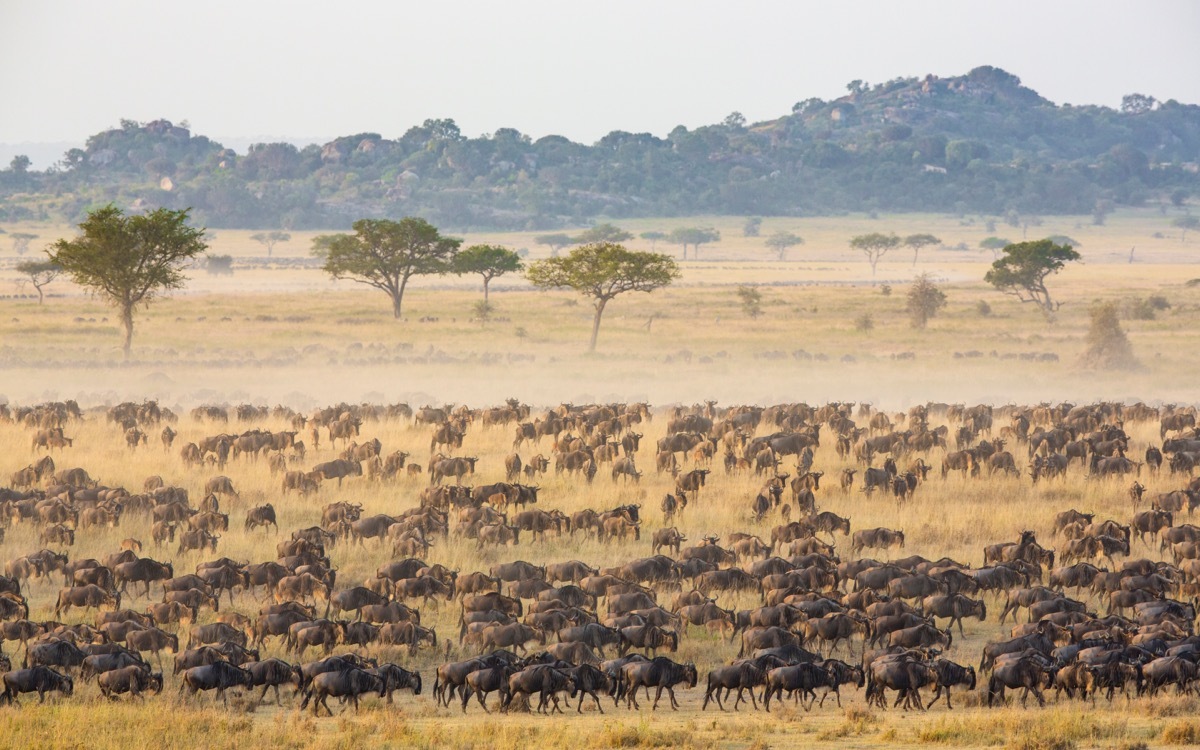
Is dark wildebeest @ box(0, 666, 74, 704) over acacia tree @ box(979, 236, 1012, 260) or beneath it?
beneath

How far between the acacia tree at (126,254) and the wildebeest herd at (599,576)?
22298 millimetres

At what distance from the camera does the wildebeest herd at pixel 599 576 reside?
1364 cm

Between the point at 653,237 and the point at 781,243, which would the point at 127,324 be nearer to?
the point at 781,243

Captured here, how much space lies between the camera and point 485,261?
244ft

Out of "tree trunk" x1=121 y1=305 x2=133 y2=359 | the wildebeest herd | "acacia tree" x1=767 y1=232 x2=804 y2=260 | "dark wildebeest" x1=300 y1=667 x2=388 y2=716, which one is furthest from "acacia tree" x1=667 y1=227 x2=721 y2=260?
"dark wildebeest" x1=300 y1=667 x2=388 y2=716

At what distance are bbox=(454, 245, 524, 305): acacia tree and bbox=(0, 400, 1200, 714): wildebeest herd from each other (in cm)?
4295

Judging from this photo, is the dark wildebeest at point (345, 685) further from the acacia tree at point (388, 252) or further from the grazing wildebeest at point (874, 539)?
the acacia tree at point (388, 252)

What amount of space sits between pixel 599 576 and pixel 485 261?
5777 cm

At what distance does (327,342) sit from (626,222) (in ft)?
465

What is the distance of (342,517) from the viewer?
2152 cm

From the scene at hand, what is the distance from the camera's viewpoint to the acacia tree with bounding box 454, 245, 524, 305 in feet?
242

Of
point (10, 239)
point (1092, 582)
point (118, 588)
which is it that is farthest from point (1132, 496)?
point (10, 239)

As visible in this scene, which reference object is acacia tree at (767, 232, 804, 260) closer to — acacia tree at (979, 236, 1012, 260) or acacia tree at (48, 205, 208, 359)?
acacia tree at (979, 236, 1012, 260)

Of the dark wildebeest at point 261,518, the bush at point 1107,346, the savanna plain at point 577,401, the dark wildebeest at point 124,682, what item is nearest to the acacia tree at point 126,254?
the savanna plain at point 577,401
